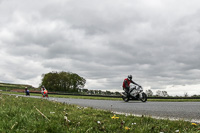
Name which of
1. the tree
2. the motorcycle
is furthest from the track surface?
the tree

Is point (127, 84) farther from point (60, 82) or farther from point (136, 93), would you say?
point (60, 82)

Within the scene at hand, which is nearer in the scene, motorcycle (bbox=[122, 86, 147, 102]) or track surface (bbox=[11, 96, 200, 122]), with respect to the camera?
track surface (bbox=[11, 96, 200, 122])

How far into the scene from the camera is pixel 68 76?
291 feet

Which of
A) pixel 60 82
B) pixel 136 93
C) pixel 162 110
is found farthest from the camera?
pixel 60 82

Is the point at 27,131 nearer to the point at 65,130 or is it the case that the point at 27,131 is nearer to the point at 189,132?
the point at 65,130

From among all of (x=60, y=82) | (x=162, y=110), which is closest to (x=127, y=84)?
(x=162, y=110)

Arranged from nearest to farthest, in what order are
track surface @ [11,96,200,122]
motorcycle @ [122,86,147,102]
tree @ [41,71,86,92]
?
1. track surface @ [11,96,200,122]
2. motorcycle @ [122,86,147,102]
3. tree @ [41,71,86,92]

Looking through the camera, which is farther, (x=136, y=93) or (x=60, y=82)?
(x=60, y=82)

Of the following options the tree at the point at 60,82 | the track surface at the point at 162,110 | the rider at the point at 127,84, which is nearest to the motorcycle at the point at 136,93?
the rider at the point at 127,84

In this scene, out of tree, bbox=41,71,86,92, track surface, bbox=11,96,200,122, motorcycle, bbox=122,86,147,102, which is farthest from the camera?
tree, bbox=41,71,86,92

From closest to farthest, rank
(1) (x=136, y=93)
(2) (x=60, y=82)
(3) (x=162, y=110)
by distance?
1. (3) (x=162, y=110)
2. (1) (x=136, y=93)
3. (2) (x=60, y=82)

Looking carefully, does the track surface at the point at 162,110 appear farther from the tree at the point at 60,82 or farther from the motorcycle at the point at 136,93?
the tree at the point at 60,82

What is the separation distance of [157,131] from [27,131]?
2.41m

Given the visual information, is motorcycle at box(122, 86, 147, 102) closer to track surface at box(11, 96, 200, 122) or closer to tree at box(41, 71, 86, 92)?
track surface at box(11, 96, 200, 122)
